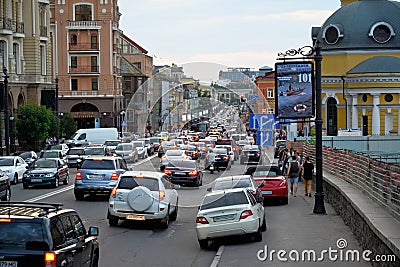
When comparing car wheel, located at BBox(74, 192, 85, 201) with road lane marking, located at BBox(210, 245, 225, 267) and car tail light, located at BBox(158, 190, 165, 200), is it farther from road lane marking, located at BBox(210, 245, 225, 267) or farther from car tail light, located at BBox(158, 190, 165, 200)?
road lane marking, located at BBox(210, 245, 225, 267)

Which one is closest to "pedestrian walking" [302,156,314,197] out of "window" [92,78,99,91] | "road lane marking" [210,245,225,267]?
"road lane marking" [210,245,225,267]

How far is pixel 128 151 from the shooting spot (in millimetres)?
55281

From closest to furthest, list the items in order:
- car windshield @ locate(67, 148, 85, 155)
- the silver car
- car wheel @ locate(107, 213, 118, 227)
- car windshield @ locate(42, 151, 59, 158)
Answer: car wheel @ locate(107, 213, 118, 227) → car windshield @ locate(42, 151, 59, 158) → car windshield @ locate(67, 148, 85, 155) → the silver car

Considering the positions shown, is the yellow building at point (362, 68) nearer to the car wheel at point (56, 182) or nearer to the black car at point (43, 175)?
the black car at point (43, 175)

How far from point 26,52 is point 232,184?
4966cm

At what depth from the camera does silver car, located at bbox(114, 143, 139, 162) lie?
54719 mm

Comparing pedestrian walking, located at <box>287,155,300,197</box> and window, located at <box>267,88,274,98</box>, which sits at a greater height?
window, located at <box>267,88,274,98</box>

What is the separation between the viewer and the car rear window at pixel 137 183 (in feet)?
69.7

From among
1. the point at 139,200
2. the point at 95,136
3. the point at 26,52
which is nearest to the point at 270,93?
the point at 95,136

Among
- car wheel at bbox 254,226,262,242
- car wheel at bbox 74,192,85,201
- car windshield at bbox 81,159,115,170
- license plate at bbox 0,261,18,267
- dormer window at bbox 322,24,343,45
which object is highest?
dormer window at bbox 322,24,343,45

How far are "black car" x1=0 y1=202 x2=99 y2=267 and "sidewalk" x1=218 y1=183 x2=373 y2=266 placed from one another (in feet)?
15.9

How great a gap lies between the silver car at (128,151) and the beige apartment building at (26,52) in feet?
31.8

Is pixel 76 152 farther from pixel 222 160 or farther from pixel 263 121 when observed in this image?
pixel 263 121

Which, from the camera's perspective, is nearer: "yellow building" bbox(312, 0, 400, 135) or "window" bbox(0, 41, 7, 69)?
"window" bbox(0, 41, 7, 69)
